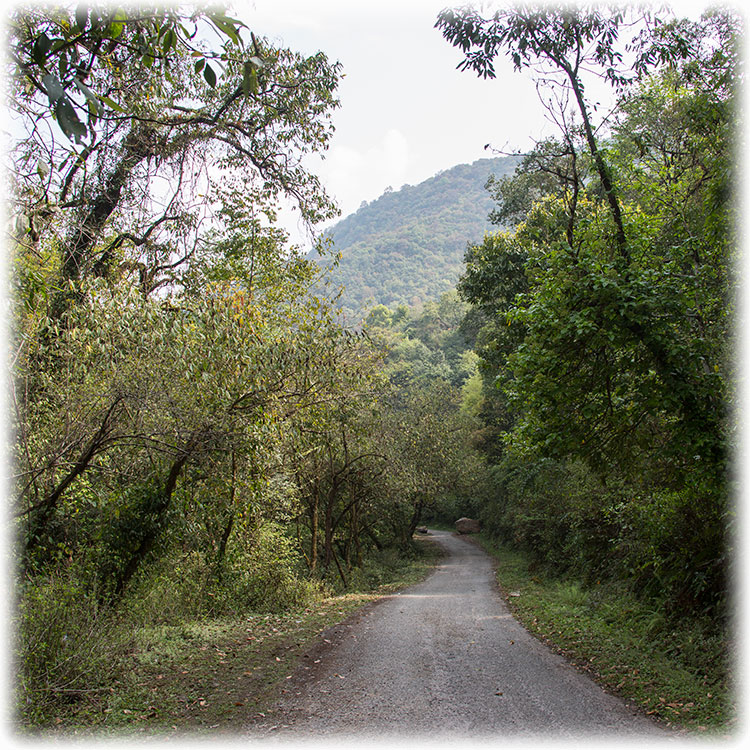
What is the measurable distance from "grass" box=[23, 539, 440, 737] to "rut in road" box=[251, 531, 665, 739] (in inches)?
14.8

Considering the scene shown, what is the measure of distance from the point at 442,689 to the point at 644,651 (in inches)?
131

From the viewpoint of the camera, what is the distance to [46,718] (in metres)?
5.08

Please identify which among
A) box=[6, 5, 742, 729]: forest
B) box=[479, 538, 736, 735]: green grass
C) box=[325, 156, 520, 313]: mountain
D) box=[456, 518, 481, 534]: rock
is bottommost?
box=[456, 518, 481, 534]: rock

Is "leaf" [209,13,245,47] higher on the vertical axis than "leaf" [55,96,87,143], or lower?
higher

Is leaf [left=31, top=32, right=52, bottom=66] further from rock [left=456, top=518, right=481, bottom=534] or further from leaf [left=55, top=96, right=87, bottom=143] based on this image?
rock [left=456, top=518, right=481, bottom=534]

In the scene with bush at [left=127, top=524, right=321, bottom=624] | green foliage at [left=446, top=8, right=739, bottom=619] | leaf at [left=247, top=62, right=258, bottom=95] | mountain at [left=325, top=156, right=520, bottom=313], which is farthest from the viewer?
mountain at [left=325, top=156, right=520, bottom=313]

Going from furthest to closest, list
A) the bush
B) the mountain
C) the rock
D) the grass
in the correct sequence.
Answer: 1. the mountain
2. the rock
3. the bush
4. the grass

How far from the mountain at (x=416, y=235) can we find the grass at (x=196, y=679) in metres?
75.4

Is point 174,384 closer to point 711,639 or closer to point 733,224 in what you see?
point 733,224

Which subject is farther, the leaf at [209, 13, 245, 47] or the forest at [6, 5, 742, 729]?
the forest at [6, 5, 742, 729]

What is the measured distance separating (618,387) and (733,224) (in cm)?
226

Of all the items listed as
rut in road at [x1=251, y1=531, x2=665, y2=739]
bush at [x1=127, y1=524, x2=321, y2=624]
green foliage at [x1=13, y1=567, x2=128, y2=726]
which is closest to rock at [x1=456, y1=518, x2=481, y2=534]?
bush at [x1=127, y1=524, x2=321, y2=624]

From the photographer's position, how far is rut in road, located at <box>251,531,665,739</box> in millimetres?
5004

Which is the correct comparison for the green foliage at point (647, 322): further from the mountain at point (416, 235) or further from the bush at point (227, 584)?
the mountain at point (416, 235)
